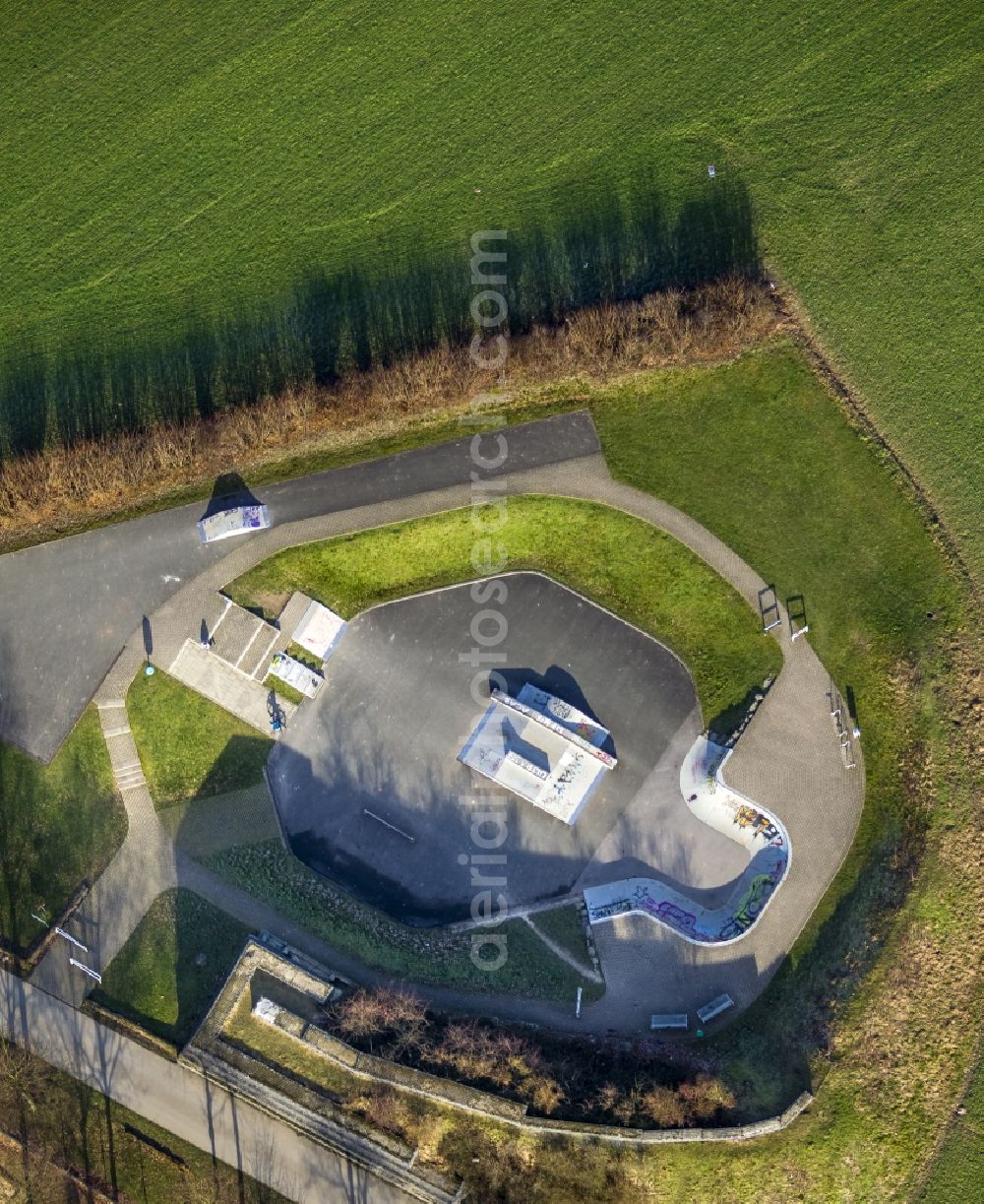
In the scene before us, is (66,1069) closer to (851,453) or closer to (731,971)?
(731,971)

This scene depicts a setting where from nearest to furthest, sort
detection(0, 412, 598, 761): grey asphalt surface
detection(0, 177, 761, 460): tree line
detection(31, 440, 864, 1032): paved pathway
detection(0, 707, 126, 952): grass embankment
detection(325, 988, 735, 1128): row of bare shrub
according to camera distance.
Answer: detection(325, 988, 735, 1128): row of bare shrub
detection(31, 440, 864, 1032): paved pathway
detection(0, 707, 126, 952): grass embankment
detection(0, 177, 761, 460): tree line
detection(0, 412, 598, 761): grey asphalt surface

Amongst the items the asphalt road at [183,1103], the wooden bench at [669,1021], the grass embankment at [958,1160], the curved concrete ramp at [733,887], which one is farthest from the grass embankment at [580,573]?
the asphalt road at [183,1103]

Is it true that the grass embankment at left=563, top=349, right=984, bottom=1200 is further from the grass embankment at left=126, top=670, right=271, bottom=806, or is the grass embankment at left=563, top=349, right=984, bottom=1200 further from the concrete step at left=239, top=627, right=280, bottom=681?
the grass embankment at left=126, top=670, right=271, bottom=806

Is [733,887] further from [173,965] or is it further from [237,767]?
[173,965]

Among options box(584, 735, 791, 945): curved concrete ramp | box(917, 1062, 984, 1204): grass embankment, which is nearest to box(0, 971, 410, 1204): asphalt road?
box(584, 735, 791, 945): curved concrete ramp

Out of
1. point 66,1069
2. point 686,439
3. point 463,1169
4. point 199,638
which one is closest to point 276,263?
point 199,638

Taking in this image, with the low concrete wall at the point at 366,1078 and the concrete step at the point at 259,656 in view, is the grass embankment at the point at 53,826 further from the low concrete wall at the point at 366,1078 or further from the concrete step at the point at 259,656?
the low concrete wall at the point at 366,1078
